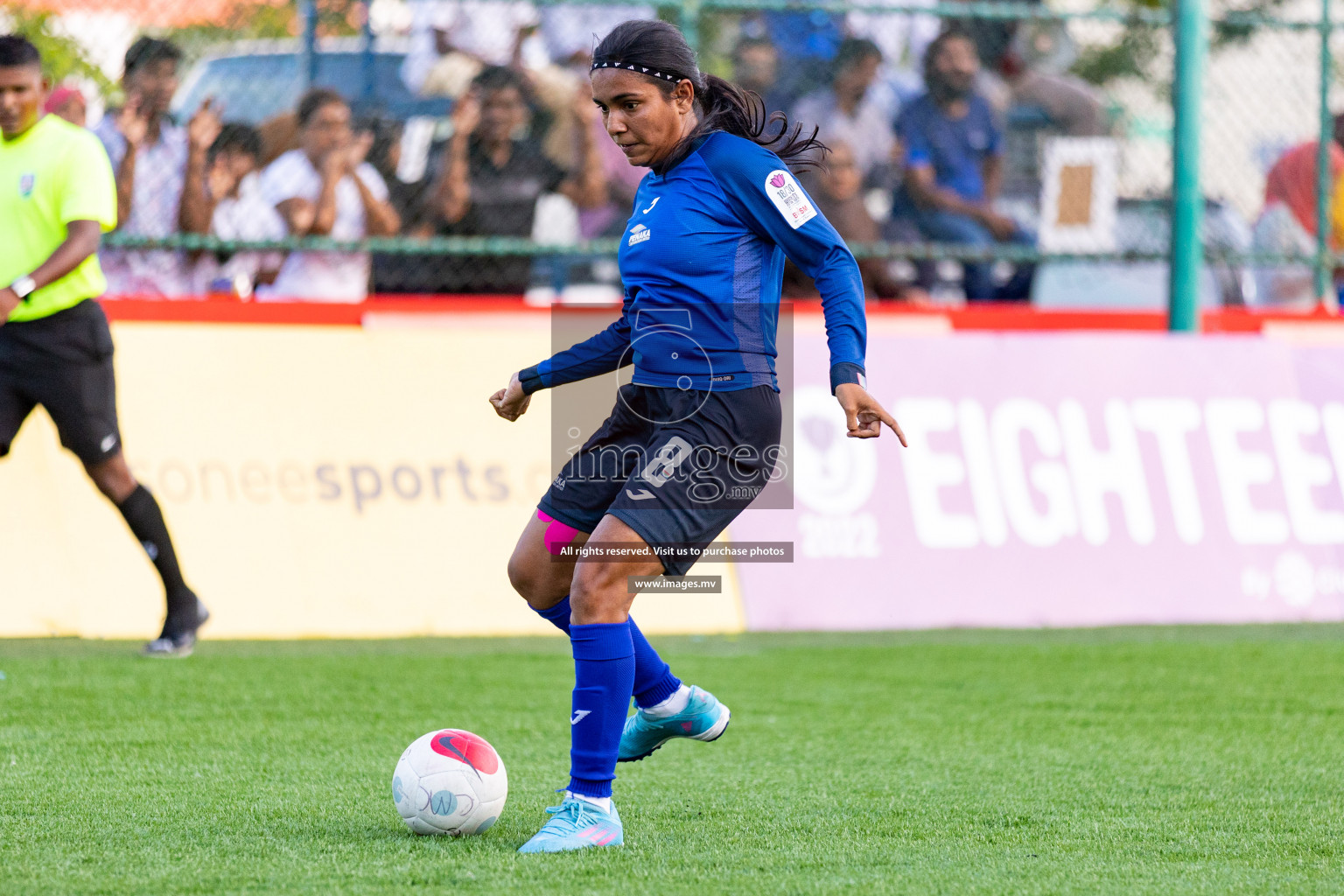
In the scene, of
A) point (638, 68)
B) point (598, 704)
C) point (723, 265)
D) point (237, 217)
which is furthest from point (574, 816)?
point (237, 217)

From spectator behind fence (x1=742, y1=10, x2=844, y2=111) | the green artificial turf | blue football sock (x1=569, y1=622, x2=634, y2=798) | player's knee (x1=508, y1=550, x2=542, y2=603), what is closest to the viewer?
the green artificial turf

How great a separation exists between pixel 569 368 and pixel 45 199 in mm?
3072

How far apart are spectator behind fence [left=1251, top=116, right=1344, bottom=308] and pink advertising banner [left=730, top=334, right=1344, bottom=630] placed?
1.53 m

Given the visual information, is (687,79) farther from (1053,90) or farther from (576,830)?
(1053,90)

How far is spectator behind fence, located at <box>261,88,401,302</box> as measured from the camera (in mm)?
8297

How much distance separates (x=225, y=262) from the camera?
322 inches

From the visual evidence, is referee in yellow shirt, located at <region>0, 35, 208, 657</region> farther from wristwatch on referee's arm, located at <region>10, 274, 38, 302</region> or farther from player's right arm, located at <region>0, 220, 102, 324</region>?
wristwatch on referee's arm, located at <region>10, 274, 38, 302</region>

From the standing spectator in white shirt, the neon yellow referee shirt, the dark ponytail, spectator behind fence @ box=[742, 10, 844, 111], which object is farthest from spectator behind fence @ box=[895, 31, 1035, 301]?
the dark ponytail

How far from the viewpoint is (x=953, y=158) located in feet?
31.3

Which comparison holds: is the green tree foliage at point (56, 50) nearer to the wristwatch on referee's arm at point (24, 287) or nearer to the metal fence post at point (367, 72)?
the metal fence post at point (367, 72)

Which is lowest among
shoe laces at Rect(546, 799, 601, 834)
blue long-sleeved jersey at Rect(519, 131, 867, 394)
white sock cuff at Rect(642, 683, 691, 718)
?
white sock cuff at Rect(642, 683, 691, 718)

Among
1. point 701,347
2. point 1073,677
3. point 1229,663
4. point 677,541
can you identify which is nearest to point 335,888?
point 677,541

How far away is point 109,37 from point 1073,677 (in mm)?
5228

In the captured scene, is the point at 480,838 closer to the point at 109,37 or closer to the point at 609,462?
the point at 609,462
